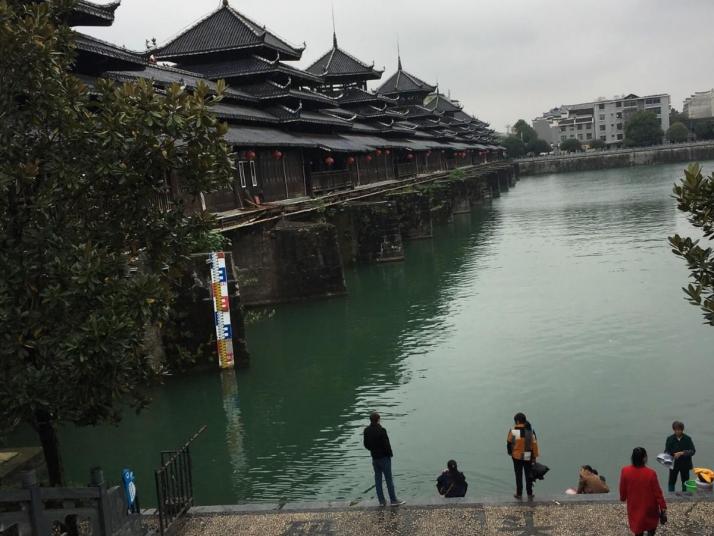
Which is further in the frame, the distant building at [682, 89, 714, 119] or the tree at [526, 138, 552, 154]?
the distant building at [682, 89, 714, 119]

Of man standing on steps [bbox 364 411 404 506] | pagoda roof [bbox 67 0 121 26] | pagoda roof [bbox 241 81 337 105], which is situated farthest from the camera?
pagoda roof [bbox 241 81 337 105]

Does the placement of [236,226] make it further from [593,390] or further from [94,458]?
[593,390]

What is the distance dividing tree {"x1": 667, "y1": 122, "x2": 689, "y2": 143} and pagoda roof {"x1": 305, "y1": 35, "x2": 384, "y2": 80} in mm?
90836

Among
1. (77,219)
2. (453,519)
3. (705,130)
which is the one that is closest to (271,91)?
(77,219)

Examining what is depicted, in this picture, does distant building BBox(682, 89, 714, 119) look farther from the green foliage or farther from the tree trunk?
the tree trunk

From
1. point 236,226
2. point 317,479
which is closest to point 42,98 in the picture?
point 317,479

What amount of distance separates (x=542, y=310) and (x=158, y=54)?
22.8 metres

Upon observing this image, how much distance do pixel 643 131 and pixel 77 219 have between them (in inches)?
5058

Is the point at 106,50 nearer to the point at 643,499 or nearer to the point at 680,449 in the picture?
the point at 680,449

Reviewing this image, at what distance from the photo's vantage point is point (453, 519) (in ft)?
28.0

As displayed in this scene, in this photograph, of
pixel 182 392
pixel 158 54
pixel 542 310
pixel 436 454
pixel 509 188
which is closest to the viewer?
pixel 436 454

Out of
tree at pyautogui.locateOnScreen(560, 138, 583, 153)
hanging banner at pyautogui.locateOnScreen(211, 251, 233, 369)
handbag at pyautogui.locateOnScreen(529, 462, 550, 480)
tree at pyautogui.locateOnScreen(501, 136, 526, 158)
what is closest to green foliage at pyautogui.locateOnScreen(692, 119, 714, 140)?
tree at pyautogui.locateOnScreen(560, 138, 583, 153)

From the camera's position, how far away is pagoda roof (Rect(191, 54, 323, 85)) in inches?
1314

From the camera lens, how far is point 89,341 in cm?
646
